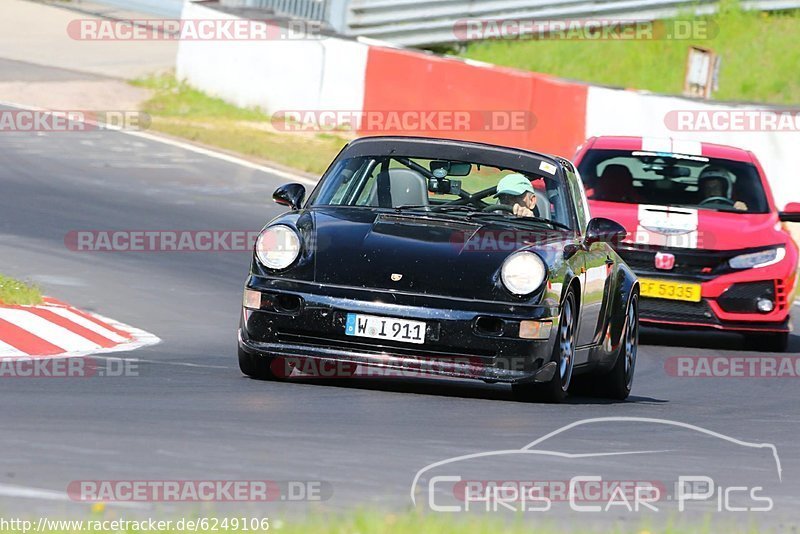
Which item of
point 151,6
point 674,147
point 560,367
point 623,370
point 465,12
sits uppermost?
point 465,12

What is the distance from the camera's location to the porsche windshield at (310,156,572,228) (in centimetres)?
930

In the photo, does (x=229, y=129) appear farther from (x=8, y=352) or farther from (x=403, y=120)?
(x=8, y=352)

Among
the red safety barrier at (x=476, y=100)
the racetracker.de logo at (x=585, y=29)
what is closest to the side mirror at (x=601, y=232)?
the red safety barrier at (x=476, y=100)

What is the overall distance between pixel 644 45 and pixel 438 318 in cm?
2368

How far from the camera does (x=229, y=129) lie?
23.8 metres

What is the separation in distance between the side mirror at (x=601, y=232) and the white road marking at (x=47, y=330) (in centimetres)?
279

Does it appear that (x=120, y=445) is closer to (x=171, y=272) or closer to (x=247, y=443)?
(x=247, y=443)

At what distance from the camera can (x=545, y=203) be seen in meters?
9.48

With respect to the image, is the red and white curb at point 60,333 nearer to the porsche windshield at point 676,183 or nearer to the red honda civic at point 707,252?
the red honda civic at point 707,252

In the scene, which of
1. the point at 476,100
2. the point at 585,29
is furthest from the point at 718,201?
the point at 585,29

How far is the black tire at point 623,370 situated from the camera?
32.3 ft

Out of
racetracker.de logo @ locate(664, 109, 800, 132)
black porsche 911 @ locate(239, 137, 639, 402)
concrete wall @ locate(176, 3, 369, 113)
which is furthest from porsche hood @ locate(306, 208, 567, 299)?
concrete wall @ locate(176, 3, 369, 113)

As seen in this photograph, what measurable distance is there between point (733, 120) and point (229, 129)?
7.48 m

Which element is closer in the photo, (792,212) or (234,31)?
(792,212)
